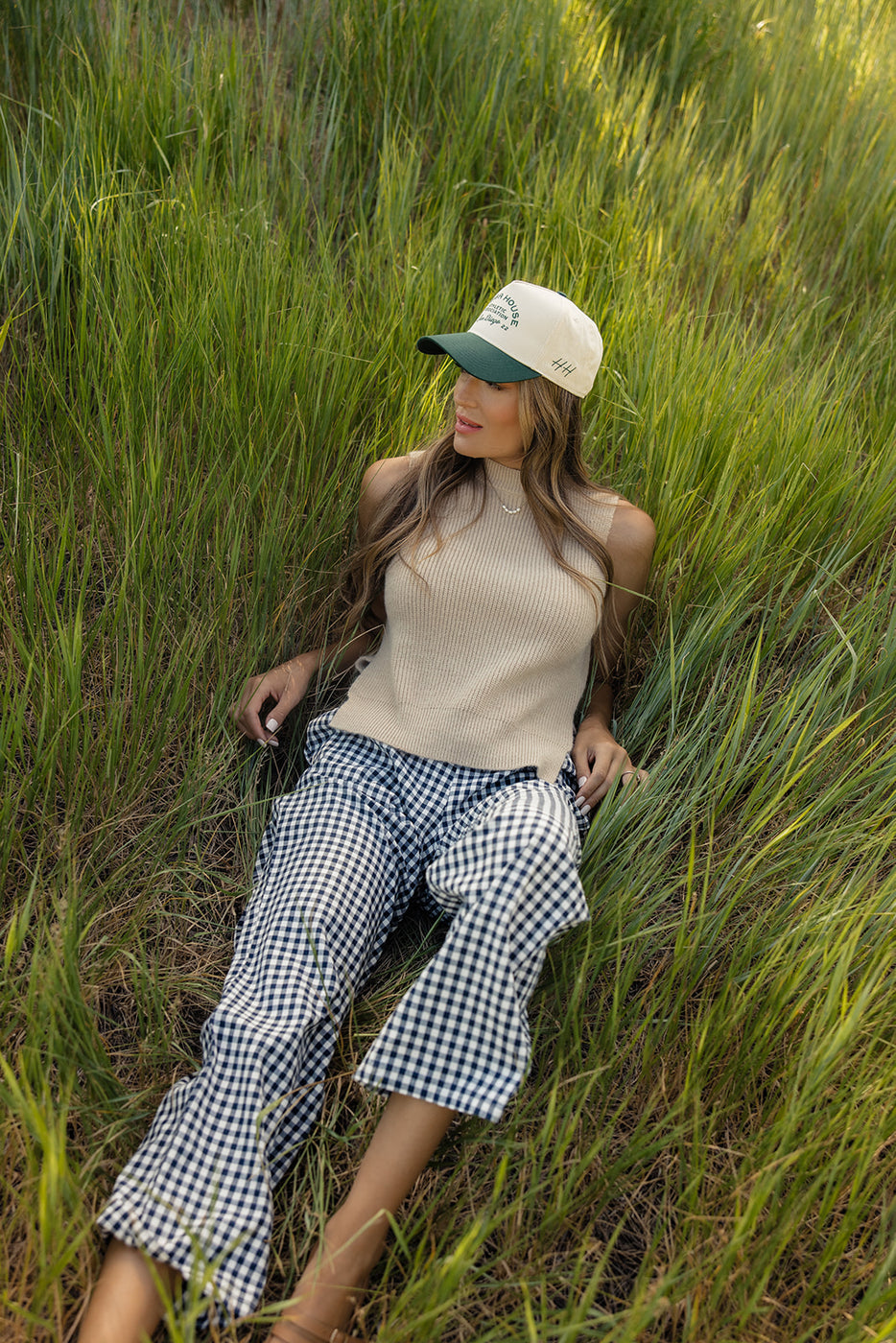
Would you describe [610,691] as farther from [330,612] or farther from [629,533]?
[330,612]

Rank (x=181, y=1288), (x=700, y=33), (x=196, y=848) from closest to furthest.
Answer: (x=181, y=1288), (x=196, y=848), (x=700, y=33)

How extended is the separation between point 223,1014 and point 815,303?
2.82m

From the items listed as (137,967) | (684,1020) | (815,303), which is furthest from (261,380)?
(815,303)

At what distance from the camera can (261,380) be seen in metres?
2.16

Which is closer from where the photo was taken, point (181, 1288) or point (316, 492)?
point (181, 1288)

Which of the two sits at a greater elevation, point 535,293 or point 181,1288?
point 535,293

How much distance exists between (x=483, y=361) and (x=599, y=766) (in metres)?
0.82

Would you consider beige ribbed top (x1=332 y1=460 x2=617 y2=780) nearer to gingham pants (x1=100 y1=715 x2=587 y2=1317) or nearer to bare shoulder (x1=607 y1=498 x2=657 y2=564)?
bare shoulder (x1=607 y1=498 x2=657 y2=564)

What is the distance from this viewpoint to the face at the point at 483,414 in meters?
1.84

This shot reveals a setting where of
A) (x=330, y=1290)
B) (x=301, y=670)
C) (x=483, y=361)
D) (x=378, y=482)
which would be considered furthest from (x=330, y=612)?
(x=330, y=1290)

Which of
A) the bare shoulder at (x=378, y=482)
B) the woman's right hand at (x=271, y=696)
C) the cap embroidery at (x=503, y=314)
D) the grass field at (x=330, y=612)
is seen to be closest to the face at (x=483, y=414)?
the cap embroidery at (x=503, y=314)

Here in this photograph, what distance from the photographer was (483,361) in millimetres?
1818

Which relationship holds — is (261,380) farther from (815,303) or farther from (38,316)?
(815,303)

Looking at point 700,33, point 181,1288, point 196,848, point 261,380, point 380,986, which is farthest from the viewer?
point 700,33
